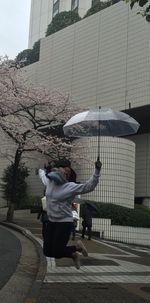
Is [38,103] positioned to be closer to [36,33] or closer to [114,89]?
[114,89]

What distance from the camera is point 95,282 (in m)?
9.10

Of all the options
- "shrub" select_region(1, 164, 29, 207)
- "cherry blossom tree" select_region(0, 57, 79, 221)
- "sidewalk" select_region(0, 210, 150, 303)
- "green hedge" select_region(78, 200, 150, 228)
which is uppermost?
"cherry blossom tree" select_region(0, 57, 79, 221)

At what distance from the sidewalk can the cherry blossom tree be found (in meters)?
14.0

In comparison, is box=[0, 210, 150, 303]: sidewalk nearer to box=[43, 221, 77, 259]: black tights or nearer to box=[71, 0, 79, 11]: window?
box=[43, 221, 77, 259]: black tights

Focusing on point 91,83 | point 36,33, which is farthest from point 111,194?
point 36,33

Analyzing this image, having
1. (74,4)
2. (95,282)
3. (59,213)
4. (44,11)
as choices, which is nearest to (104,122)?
(59,213)

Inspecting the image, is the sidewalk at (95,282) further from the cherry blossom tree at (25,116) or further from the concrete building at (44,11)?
the concrete building at (44,11)

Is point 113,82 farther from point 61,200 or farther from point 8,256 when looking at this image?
point 61,200

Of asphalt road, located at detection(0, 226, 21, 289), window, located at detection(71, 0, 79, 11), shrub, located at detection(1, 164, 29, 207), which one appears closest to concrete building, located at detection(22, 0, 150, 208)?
shrub, located at detection(1, 164, 29, 207)

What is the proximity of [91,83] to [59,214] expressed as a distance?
27.8m

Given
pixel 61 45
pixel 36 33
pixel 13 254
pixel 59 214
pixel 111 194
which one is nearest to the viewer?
pixel 59 214

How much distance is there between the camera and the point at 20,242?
49.5ft

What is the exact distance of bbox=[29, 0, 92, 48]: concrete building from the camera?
261ft

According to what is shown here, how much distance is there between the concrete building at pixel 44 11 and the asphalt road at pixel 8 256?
65247 mm
